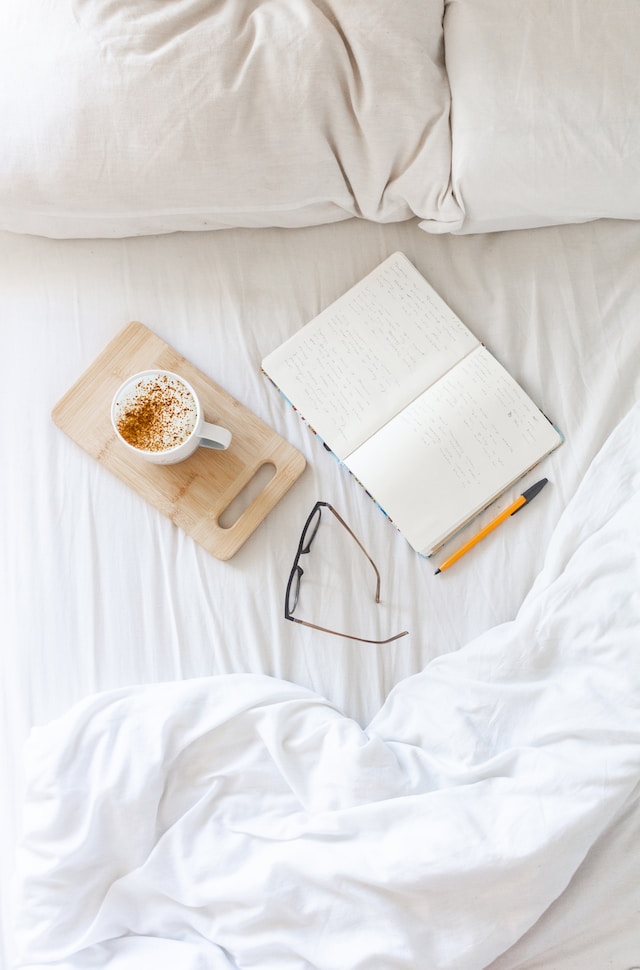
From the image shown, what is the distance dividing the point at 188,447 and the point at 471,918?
20.9 inches

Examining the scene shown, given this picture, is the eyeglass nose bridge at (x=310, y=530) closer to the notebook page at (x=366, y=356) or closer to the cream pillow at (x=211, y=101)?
the notebook page at (x=366, y=356)

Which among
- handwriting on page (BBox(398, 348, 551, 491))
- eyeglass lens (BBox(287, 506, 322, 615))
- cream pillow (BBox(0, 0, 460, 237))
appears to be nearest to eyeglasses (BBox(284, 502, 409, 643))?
eyeglass lens (BBox(287, 506, 322, 615))

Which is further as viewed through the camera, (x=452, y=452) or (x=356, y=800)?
(x=452, y=452)

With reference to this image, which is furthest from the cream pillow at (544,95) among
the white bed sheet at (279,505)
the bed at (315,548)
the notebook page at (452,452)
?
the notebook page at (452,452)

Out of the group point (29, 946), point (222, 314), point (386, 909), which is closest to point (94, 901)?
point (29, 946)

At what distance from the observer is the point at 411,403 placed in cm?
91

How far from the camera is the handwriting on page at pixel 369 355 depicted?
0.91 metres

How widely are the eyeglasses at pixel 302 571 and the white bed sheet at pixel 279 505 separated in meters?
0.01

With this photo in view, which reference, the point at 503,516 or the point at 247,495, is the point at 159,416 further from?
the point at 503,516

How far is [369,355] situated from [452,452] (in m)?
0.15

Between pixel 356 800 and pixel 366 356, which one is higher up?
pixel 366 356

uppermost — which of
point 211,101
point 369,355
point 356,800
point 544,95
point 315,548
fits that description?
point 211,101

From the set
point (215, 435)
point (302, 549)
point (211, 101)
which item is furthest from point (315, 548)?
point (211, 101)

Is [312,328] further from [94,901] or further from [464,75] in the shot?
[94,901]
